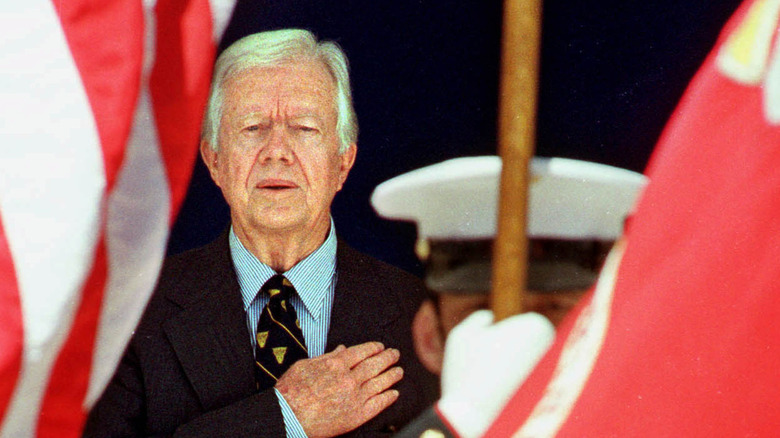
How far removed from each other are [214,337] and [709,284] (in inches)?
28.1

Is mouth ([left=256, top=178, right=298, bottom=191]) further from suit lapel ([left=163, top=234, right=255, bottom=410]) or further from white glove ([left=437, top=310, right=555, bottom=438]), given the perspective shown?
white glove ([left=437, top=310, right=555, bottom=438])

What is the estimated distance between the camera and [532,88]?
4.29 feet

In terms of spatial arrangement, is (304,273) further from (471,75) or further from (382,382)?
(471,75)

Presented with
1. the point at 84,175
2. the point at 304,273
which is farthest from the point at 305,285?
the point at 84,175

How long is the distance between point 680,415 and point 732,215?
22cm

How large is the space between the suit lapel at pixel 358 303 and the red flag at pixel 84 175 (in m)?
0.27

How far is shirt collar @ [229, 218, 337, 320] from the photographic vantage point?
4.81 feet

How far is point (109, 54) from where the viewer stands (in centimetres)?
141

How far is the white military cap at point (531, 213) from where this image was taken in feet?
4.49

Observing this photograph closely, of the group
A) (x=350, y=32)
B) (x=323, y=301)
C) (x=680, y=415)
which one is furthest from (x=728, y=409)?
(x=350, y=32)

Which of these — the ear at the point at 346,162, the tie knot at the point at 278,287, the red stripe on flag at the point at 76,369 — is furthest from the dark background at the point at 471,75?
the red stripe on flag at the point at 76,369

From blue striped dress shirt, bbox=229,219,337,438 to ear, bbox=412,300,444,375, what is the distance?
0.43ft

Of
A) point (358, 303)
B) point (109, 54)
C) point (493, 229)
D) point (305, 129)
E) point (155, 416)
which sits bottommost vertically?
point (155, 416)

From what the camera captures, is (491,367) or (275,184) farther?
Result: (275,184)
